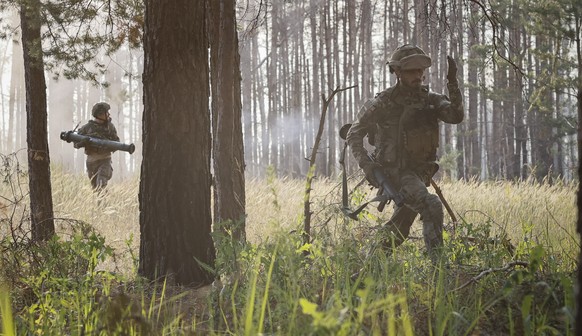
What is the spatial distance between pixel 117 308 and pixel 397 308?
1.22 metres

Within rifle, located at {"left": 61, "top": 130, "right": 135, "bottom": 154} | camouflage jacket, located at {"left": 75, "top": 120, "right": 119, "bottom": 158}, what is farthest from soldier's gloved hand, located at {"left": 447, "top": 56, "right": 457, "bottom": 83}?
camouflage jacket, located at {"left": 75, "top": 120, "right": 119, "bottom": 158}

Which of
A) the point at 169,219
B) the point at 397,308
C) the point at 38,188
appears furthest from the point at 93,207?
the point at 397,308

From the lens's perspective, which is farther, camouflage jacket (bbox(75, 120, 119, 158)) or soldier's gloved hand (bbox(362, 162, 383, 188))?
camouflage jacket (bbox(75, 120, 119, 158))

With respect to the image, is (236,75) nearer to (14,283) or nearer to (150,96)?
(150,96)

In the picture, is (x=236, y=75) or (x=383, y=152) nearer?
(x=383, y=152)

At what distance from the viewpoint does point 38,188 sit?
223 inches

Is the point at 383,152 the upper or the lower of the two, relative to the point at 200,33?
lower

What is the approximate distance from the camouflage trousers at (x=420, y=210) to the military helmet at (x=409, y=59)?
36.5 inches

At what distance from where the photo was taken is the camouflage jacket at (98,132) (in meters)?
9.30

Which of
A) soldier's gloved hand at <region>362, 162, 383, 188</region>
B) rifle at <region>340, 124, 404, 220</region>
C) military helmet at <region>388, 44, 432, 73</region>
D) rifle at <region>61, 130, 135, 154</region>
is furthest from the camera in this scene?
rifle at <region>61, 130, 135, 154</region>

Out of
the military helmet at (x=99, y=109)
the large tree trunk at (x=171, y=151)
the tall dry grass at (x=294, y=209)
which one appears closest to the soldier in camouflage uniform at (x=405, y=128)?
the tall dry grass at (x=294, y=209)

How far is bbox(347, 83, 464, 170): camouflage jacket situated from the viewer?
15.9 ft

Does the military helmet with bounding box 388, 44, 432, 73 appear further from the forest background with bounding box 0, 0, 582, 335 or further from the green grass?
the green grass

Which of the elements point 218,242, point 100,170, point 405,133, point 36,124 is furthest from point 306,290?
point 100,170
